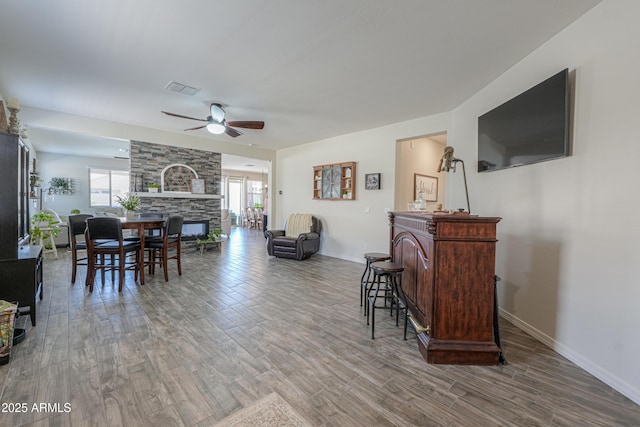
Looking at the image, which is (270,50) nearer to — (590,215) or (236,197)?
(590,215)

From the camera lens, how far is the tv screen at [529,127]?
7.17 ft

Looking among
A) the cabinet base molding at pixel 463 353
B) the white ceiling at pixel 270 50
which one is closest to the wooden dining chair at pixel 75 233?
the white ceiling at pixel 270 50

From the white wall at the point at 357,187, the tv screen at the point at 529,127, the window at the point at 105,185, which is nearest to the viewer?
the tv screen at the point at 529,127

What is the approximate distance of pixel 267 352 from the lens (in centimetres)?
220

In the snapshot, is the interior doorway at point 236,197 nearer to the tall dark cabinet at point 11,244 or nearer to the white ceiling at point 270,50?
the white ceiling at point 270,50

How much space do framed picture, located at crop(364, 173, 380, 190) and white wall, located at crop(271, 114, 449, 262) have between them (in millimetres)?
82

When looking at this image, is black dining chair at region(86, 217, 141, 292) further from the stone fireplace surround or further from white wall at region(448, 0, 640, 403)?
white wall at region(448, 0, 640, 403)

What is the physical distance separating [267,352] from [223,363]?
1.12 feet

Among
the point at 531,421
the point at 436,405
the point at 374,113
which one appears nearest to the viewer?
the point at 531,421

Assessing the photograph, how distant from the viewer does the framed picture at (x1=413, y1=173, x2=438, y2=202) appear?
19.0 feet

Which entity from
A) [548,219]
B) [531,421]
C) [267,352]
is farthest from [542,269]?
[267,352]

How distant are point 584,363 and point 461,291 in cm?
104

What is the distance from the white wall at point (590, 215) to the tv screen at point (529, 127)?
0.09m

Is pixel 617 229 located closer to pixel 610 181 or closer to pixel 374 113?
pixel 610 181
